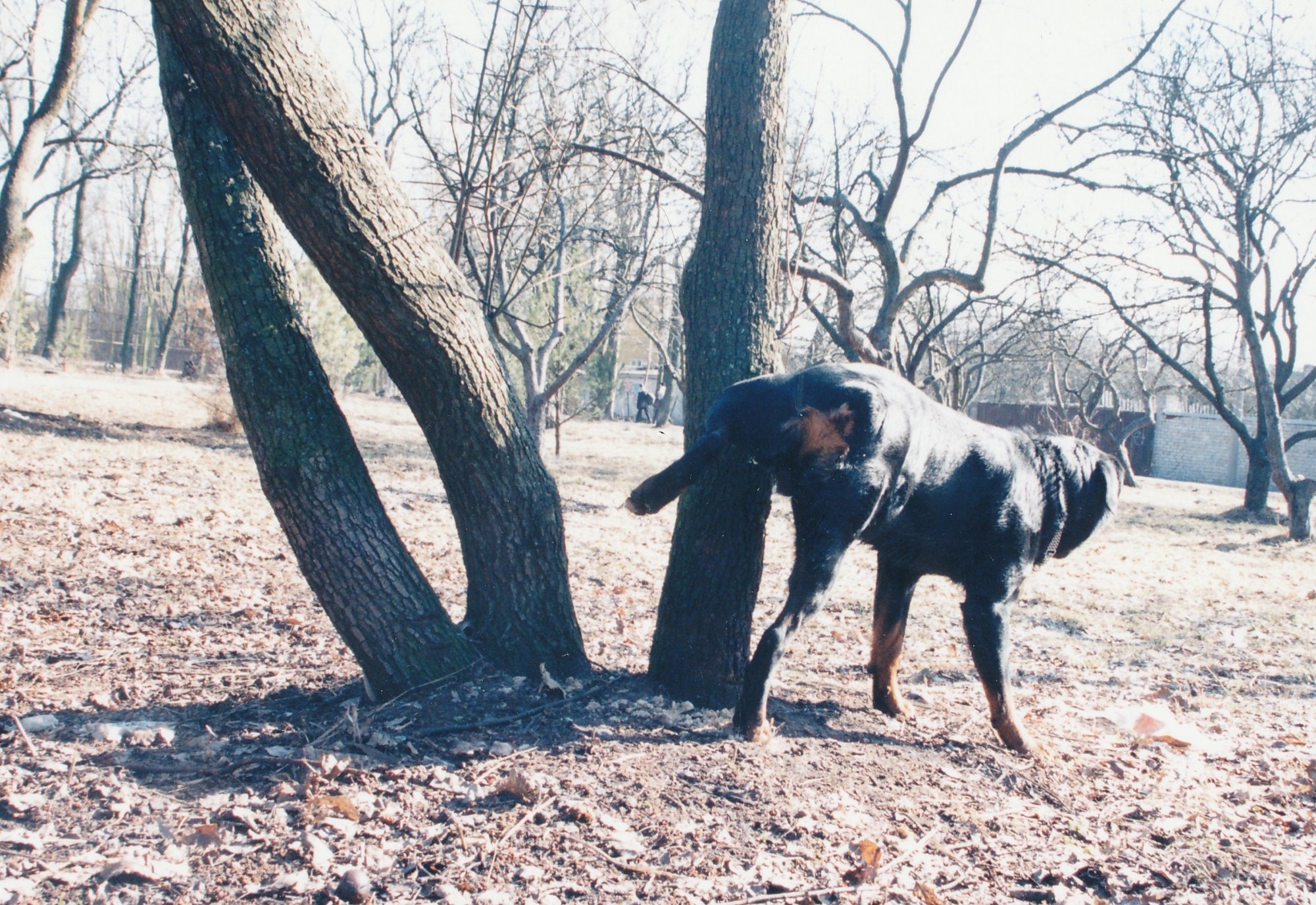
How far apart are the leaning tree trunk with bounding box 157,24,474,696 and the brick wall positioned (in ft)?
103

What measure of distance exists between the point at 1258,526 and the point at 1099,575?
323 inches

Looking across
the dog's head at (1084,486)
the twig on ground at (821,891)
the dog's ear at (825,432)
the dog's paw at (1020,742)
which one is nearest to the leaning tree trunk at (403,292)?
the dog's ear at (825,432)

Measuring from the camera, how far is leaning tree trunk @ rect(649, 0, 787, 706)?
3.92m

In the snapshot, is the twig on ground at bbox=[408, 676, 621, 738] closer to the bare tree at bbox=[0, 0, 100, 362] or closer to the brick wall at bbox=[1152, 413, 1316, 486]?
the bare tree at bbox=[0, 0, 100, 362]

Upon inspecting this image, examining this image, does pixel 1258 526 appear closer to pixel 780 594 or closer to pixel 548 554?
pixel 780 594

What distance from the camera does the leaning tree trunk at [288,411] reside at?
3.48 meters

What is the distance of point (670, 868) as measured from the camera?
2713 mm

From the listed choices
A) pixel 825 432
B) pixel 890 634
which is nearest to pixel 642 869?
pixel 825 432

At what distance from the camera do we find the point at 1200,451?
3100cm

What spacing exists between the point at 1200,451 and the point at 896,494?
32708 mm

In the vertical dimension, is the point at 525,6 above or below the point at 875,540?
above

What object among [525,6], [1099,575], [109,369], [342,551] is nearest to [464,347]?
[342,551]

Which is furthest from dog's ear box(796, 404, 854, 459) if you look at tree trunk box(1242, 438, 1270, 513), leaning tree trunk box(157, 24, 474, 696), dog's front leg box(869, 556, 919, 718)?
tree trunk box(1242, 438, 1270, 513)

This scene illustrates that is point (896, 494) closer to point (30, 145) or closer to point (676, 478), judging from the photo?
point (676, 478)
